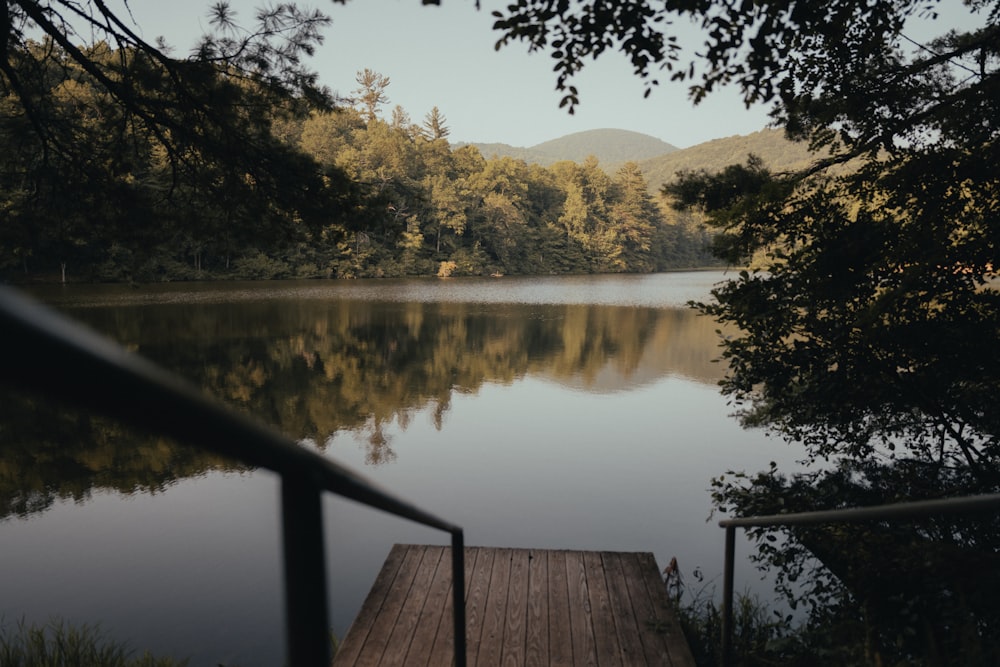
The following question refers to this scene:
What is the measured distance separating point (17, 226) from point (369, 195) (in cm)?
296

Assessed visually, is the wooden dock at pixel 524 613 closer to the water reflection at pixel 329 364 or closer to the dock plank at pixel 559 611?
the dock plank at pixel 559 611

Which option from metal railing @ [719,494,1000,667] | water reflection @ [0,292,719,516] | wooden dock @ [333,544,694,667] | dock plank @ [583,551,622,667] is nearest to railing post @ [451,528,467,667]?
wooden dock @ [333,544,694,667]

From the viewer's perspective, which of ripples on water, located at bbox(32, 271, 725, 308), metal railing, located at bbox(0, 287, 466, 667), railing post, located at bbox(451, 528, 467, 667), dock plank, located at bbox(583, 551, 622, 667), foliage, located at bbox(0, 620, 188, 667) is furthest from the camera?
ripples on water, located at bbox(32, 271, 725, 308)

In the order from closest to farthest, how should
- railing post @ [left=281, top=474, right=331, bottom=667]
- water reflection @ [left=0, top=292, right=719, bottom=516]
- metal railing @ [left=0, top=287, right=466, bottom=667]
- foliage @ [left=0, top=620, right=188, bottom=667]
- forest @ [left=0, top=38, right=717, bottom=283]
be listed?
metal railing @ [left=0, top=287, right=466, bottom=667] < railing post @ [left=281, top=474, right=331, bottom=667] < foliage @ [left=0, top=620, right=188, bottom=667] < forest @ [left=0, top=38, right=717, bottom=283] < water reflection @ [left=0, top=292, right=719, bottom=516]

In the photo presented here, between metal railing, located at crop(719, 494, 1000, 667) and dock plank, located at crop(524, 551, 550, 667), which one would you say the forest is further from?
metal railing, located at crop(719, 494, 1000, 667)

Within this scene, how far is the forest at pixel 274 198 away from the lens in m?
5.46

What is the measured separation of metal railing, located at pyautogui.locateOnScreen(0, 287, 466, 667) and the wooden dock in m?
2.94

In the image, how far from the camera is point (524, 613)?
3.77 m

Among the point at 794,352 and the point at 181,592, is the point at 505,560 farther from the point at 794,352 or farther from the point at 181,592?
the point at 181,592

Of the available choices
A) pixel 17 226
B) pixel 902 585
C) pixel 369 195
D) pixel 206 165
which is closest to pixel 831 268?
pixel 902 585

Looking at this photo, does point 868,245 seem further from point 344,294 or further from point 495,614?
point 344,294

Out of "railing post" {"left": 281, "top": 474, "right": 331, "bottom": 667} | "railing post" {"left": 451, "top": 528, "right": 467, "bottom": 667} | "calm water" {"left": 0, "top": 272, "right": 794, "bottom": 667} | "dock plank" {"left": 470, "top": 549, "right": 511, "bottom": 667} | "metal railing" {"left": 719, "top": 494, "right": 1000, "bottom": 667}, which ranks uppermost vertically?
"railing post" {"left": 281, "top": 474, "right": 331, "bottom": 667}

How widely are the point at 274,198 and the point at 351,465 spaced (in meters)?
3.60

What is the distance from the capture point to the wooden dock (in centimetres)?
335
